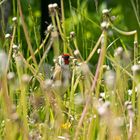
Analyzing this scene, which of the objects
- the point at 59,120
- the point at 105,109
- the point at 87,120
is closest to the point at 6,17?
the point at 87,120

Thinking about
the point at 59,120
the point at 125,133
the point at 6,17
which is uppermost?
the point at 6,17

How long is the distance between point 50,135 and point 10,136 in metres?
0.24

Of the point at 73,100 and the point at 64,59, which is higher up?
the point at 64,59

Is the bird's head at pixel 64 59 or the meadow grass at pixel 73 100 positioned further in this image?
the bird's head at pixel 64 59

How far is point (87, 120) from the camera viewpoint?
1641 mm

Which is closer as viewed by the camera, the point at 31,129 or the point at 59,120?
the point at 59,120

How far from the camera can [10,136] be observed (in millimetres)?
1212

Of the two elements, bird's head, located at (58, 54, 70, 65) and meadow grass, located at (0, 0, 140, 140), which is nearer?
meadow grass, located at (0, 0, 140, 140)

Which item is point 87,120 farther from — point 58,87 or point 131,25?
point 131,25

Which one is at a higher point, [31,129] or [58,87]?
[58,87]

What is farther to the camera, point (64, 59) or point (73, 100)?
point (64, 59)

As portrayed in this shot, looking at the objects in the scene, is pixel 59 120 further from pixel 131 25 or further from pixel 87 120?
pixel 131 25

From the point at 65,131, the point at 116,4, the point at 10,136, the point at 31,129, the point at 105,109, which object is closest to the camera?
the point at 105,109

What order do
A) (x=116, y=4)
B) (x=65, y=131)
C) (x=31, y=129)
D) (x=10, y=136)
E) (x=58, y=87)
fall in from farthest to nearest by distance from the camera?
(x=116, y=4) < (x=31, y=129) < (x=65, y=131) < (x=58, y=87) < (x=10, y=136)
